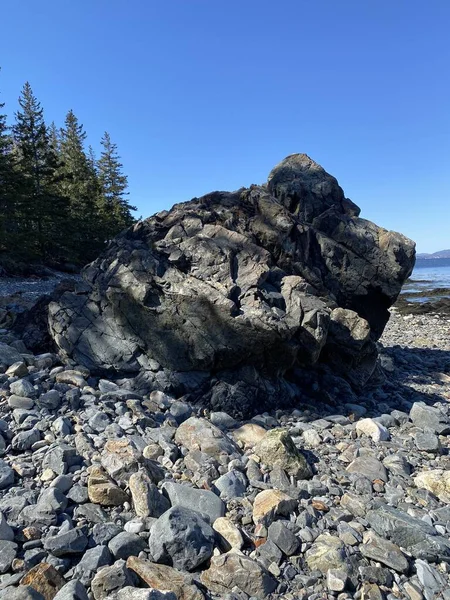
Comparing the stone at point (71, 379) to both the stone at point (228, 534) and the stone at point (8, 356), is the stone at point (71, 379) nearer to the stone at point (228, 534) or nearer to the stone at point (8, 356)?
the stone at point (8, 356)

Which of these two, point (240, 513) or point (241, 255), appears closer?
point (240, 513)

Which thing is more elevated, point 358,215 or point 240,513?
point 358,215

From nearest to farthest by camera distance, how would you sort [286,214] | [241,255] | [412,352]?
[241,255]
[286,214]
[412,352]

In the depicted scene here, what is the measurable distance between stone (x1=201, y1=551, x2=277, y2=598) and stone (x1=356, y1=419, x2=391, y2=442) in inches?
174

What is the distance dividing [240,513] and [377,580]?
1.60 m

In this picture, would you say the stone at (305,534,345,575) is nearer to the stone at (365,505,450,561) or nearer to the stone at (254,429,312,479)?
the stone at (365,505,450,561)

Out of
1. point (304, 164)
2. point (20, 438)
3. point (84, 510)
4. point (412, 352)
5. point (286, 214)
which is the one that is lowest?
point (412, 352)

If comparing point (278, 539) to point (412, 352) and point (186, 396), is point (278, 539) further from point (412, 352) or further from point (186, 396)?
point (412, 352)

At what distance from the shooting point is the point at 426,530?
4.64 metres

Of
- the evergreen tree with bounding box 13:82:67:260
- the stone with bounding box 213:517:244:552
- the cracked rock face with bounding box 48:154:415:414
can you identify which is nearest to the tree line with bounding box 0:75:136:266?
the evergreen tree with bounding box 13:82:67:260

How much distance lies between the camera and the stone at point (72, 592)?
339 cm

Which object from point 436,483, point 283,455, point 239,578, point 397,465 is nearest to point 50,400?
point 283,455

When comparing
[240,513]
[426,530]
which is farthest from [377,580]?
[240,513]

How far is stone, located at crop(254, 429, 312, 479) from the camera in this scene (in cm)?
601
